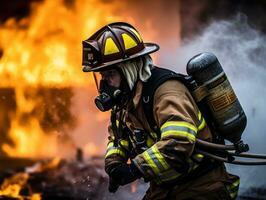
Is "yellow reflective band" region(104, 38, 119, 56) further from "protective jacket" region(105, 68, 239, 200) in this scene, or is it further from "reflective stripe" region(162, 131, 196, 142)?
"reflective stripe" region(162, 131, 196, 142)

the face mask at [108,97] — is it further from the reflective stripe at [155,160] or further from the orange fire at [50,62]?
the orange fire at [50,62]

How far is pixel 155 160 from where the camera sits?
3.52m

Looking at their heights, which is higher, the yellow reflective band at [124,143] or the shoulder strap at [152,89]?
the shoulder strap at [152,89]

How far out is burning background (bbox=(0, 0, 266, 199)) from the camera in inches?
386

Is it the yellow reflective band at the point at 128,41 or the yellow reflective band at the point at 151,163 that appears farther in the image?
the yellow reflective band at the point at 128,41

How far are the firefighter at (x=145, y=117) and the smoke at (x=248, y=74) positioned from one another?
2952mm

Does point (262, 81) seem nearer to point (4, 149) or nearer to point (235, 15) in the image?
point (235, 15)

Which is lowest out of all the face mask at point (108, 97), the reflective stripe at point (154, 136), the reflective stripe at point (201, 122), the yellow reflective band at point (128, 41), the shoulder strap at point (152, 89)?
the reflective stripe at point (201, 122)

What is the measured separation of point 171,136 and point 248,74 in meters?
4.00

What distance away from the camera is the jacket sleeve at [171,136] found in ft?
11.3

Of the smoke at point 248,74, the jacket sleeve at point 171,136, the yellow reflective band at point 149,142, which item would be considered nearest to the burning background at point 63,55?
the smoke at point 248,74

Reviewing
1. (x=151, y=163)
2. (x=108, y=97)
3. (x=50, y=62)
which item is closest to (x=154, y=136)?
(x=151, y=163)

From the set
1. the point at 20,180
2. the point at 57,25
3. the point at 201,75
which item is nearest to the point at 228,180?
the point at 201,75

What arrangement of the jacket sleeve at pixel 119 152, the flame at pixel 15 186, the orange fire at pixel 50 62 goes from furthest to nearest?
the orange fire at pixel 50 62, the flame at pixel 15 186, the jacket sleeve at pixel 119 152
